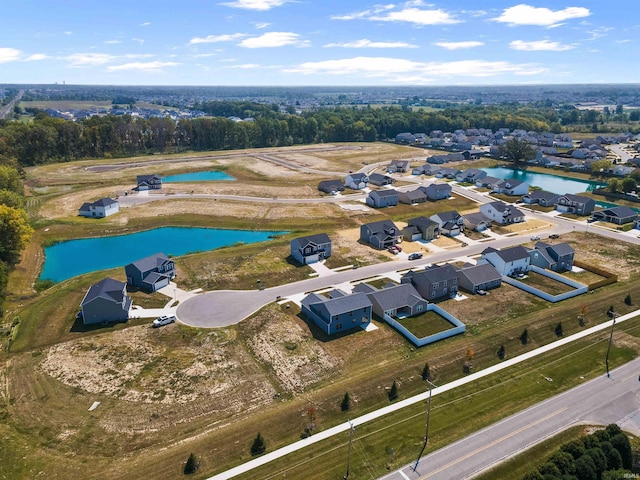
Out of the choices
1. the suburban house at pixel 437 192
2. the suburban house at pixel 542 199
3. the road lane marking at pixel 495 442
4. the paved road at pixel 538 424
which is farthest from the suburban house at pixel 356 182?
the road lane marking at pixel 495 442

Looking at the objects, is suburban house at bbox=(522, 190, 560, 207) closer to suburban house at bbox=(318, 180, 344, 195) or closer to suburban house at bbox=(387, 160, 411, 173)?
suburban house at bbox=(387, 160, 411, 173)

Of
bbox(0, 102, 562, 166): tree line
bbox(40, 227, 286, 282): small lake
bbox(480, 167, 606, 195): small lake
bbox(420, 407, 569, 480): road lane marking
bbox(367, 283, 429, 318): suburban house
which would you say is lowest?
bbox(420, 407, 569, 480): road lane marking

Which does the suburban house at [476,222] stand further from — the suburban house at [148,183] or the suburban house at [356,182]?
the suburban house at [148,183]

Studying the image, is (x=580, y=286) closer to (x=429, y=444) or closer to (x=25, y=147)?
(x=429, y=444)

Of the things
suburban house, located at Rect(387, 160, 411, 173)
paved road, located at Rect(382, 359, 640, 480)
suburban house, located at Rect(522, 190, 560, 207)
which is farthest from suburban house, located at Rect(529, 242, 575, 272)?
suburban house, located at Rect(387, 160, 411, 173)

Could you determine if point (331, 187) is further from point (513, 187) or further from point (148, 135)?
point (148, 135)

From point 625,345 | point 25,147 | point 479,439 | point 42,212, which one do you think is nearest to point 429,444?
point 479,439
